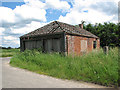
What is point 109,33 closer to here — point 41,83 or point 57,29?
point 57,29

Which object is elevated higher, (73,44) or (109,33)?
(109,33)

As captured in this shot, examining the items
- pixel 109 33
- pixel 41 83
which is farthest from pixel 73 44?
pixel 109 33

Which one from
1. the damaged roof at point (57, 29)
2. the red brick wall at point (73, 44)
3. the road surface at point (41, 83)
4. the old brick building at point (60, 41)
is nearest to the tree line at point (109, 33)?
the old brick building at point (60, 41)

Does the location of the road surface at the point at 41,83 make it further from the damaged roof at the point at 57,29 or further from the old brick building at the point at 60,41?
the damaged roof at the point at 57,29

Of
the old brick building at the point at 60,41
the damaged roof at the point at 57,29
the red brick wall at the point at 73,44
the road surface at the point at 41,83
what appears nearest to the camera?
the road surface at the point at 41,83

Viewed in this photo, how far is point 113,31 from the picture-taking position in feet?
81.0

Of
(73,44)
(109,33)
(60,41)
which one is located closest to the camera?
(60,41)

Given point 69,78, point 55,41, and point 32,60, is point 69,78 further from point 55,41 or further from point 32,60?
point 55,41

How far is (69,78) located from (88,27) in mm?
24767

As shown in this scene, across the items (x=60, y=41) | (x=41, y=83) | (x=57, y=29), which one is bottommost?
(x=41, y=83)

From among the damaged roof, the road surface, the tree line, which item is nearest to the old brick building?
the damaged roof

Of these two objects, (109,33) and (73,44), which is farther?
(109,33)

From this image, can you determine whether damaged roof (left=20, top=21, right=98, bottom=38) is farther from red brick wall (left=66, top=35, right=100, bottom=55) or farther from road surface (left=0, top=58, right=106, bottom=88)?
road surface (left=0, top=58, right=106, bottom=88)

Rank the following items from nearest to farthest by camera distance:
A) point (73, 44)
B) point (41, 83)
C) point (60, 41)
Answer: point (41, 83), point (60, 41), point (73, 44)
